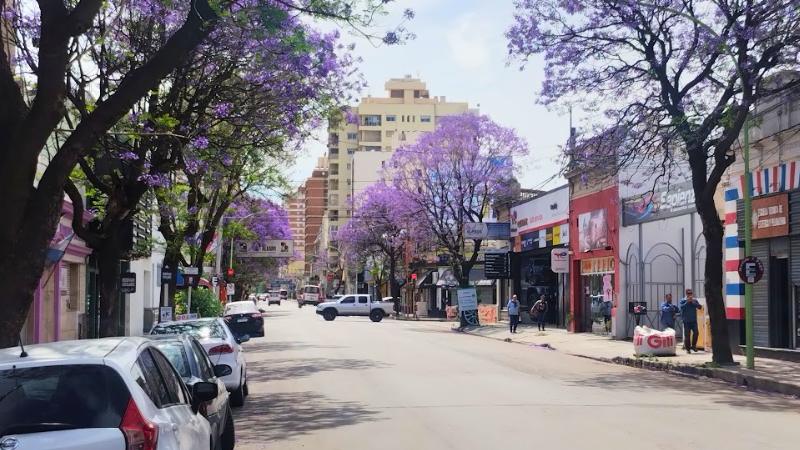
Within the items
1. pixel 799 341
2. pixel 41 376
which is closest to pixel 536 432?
pixel 41 376

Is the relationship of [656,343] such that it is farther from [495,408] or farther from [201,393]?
[201,393]

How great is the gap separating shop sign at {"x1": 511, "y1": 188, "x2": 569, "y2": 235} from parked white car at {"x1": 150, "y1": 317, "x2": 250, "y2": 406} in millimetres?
26817

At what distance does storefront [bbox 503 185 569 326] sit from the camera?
130ft

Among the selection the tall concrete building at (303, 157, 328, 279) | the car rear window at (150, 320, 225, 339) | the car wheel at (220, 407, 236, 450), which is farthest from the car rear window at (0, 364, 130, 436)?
the tall concrete building at (303, 157, 328, 279)

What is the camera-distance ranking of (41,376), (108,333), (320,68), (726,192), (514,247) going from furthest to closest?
(514,247)
(726,192)
(108,333)
(320,68)
(41,376)

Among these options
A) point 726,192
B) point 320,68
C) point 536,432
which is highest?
point 320,68

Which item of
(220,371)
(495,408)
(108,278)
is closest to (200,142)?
(108,278)

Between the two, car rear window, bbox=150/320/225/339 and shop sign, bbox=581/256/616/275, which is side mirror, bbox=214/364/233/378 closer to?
car rear window, bbox=150/320/225/339

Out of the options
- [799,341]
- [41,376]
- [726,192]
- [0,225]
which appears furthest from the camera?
[726,192]

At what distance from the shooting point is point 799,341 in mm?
21234

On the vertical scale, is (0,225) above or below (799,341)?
above

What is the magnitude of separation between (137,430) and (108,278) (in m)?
15.3

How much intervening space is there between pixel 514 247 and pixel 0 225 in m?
37.8

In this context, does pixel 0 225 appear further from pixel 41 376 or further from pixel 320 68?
pixel 320 68
